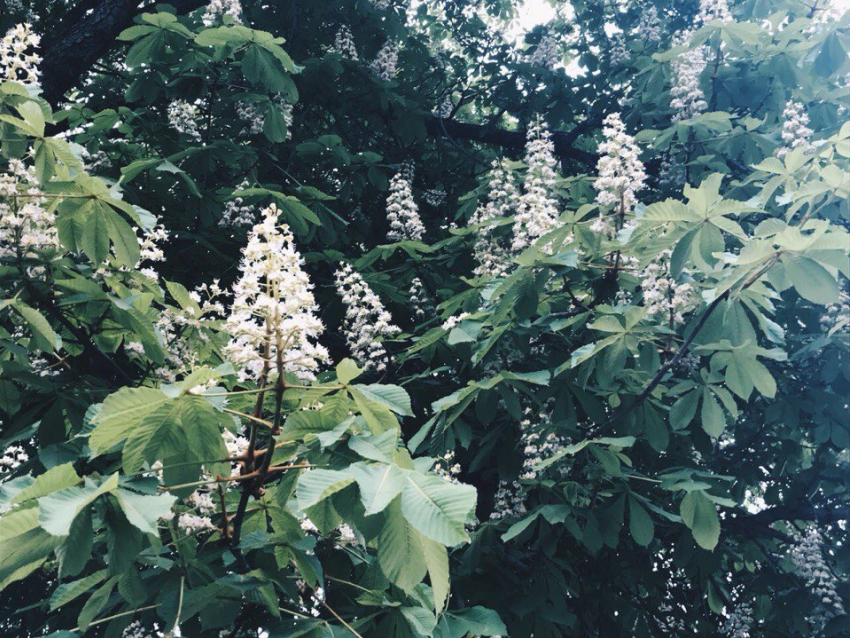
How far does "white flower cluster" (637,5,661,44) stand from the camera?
6488 mm

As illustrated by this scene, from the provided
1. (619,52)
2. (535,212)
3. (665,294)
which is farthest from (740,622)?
(619,52)

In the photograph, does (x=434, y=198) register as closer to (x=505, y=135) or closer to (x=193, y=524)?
(x=505, y=135)

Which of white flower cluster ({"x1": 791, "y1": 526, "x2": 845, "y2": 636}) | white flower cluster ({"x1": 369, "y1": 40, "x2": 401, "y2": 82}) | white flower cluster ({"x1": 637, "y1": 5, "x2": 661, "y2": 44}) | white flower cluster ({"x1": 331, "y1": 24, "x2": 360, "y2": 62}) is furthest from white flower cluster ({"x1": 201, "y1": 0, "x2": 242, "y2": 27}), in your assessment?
white flower cluster ({"x1": 791, "y1": 526, "x2": 845, "y2": 636})

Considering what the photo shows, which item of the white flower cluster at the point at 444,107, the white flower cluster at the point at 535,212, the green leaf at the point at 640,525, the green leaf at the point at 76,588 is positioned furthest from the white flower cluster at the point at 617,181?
the white flower cluster at the point at 444,107

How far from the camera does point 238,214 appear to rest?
437 cm

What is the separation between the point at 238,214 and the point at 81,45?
5.77ft

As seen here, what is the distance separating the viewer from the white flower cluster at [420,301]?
431cm

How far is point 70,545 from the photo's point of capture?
1283 millimetres

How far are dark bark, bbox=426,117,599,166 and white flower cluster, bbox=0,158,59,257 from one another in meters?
3.94

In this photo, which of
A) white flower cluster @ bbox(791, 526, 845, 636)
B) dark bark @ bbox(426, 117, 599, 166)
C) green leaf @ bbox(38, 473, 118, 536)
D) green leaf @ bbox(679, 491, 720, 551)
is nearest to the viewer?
green leaf @ bbox(38, 473, 118, 536)

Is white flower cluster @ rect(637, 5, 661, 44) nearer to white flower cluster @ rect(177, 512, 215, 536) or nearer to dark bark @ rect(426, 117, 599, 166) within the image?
dark bark @ rect(426, 117, 599, 166)

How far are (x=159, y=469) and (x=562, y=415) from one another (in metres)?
2.00

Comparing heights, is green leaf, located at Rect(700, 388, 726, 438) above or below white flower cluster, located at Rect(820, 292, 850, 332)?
above

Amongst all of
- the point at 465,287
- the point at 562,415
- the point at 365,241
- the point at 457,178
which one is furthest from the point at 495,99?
the point at 562,415
